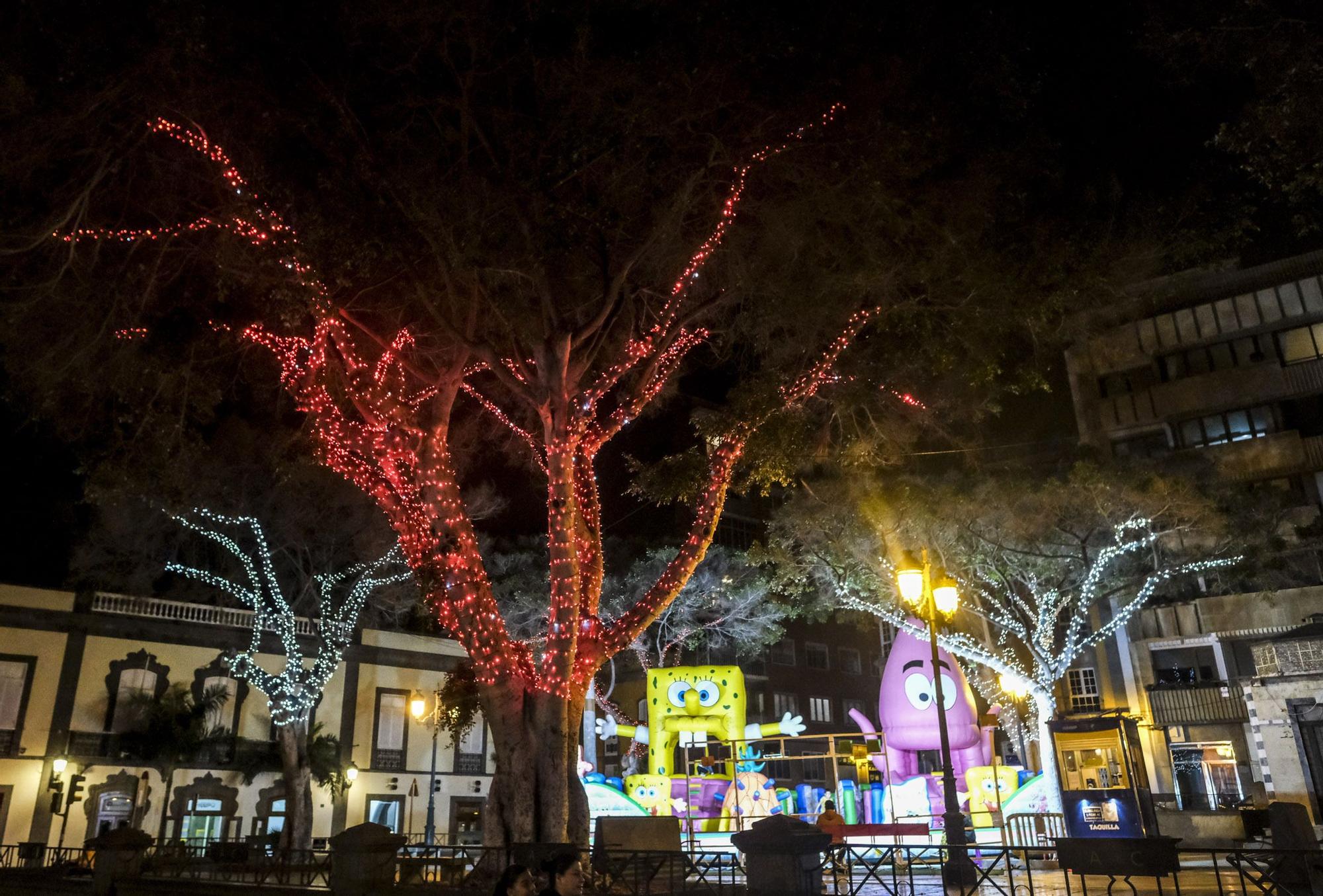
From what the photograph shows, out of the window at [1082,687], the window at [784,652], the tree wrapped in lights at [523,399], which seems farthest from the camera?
the window at [784,652]

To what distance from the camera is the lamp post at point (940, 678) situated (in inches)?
478

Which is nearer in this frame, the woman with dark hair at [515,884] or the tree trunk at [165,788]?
the woman with dark hair at [515,884]

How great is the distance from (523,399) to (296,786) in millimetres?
18201

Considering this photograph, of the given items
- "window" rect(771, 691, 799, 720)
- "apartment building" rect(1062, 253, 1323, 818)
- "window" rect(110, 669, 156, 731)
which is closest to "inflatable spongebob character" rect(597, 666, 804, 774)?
"apartment building" rect(1062, 253, 1323, 818)

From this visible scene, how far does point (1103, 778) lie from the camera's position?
59.3 feet

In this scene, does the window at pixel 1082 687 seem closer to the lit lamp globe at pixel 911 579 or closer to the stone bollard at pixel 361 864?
the lit lamp globe at pixel 911 579

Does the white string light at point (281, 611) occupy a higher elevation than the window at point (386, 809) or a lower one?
higher

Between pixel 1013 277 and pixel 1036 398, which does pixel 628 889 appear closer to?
pixel 1013 277

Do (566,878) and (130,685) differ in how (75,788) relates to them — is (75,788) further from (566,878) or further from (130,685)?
(566,878)

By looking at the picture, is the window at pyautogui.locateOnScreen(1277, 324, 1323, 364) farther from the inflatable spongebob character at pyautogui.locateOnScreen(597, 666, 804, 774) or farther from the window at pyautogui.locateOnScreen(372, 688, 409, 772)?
the window at pyautogui.locateOnScreen(372, 688, 409, 772)

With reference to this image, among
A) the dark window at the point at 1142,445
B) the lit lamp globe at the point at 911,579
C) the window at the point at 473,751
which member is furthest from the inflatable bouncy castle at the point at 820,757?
the dark window at the point at 1142,445

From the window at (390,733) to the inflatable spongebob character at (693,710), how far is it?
11.5 m

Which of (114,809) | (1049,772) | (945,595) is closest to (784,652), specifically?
(1049,772)

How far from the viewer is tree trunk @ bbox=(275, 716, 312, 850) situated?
2619cm
